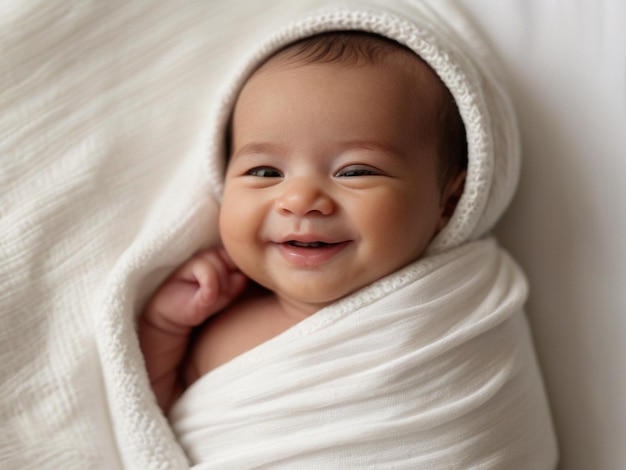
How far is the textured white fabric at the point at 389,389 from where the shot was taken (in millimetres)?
1187

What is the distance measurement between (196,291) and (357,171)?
41cm

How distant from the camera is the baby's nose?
121 centimetres

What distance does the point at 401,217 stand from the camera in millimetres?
1246

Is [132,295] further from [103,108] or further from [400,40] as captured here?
[400,40]

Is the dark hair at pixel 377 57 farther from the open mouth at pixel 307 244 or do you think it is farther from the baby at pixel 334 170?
the open mouth at pixel 307 244

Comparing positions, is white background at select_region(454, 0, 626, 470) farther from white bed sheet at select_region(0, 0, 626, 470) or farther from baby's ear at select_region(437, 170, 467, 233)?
baby's ear at select_region(437, 170, 467, 233)

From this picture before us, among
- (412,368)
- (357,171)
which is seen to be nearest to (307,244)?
(357,171)

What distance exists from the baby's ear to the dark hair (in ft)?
0.04

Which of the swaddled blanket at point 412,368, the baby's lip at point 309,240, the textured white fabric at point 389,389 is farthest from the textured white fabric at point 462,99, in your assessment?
the baby's lip at point 309,240

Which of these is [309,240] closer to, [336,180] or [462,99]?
[336,180]

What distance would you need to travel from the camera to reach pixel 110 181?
55.7 inches

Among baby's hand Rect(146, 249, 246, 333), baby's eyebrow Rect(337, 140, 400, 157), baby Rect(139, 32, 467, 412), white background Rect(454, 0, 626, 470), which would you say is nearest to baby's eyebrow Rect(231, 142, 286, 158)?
baby Rect(139, 32, 467, 412)

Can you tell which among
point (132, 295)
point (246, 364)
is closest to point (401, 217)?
point (246, 364)

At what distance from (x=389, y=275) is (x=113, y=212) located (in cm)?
55
